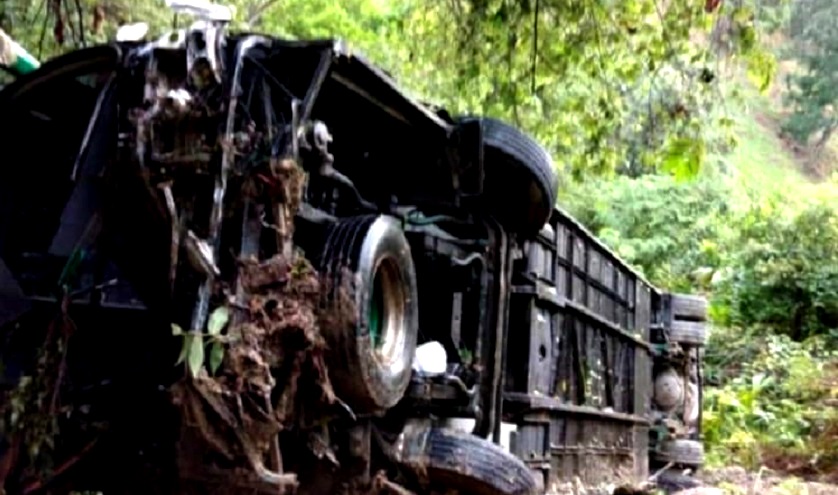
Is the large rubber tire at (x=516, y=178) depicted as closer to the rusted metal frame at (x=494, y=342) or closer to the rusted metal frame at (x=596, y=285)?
the rusted metal frame at (x=494, y=342)

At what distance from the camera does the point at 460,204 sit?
5859 millimetres

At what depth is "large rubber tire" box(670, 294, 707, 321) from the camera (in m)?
13.2

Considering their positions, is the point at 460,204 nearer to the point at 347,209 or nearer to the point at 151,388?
the point at 347,209

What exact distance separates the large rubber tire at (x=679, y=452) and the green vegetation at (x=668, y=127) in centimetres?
241

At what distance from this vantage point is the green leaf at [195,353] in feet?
12.5

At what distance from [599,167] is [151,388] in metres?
6.00

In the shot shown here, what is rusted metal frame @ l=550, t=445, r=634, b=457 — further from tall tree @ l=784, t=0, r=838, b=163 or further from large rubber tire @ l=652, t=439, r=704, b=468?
tall tree @ l=784, t=0, r=838, b=163

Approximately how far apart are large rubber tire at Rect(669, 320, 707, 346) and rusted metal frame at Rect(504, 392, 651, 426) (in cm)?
285

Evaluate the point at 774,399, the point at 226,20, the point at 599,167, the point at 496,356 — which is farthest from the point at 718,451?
the point at 226,20

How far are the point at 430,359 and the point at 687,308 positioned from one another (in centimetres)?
848

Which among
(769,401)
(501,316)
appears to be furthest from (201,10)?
(769,401)

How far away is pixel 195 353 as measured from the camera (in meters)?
3.85

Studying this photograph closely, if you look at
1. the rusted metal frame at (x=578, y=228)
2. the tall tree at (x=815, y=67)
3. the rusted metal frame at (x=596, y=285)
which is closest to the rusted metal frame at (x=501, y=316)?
the rusted metal frame at (x=578, y=228)

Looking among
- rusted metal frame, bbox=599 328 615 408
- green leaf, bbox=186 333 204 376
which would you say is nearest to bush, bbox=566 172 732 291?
rusted metal frame, bbox=599 328 615 408
